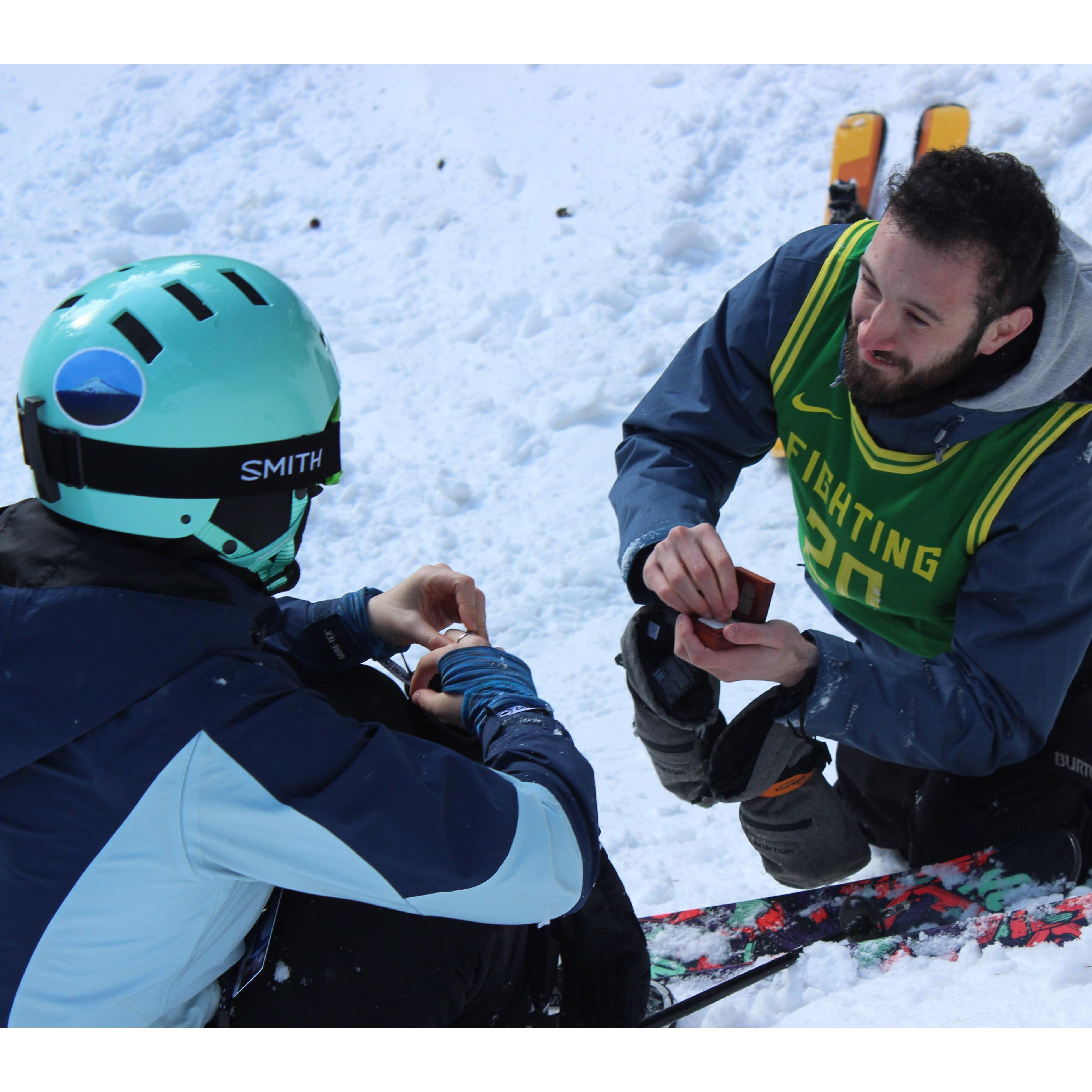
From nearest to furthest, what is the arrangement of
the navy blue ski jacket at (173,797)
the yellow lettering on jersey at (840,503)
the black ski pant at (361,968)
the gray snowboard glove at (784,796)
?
the navy blue ski jacket at (173,797) < the black ski pant at (361,968) < the gray snowboard glove at (784,796) < the yellow lettering on jersey at (840,503)

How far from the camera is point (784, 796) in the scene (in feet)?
8.65

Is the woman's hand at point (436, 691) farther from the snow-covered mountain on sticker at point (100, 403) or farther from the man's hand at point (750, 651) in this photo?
the snow-covered mountain on sticker at point (100, 403)

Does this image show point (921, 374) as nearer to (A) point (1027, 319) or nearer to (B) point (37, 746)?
(A) point (1027, 319)

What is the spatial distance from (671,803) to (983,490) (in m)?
1.75

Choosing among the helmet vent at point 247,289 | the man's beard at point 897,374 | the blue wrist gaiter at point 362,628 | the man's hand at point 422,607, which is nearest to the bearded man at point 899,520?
the man's beard at point 897,374

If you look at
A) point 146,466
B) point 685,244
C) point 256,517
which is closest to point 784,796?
point 256,517

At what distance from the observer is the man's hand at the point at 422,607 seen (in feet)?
7.45

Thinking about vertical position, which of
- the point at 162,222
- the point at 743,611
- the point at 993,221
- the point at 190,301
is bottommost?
the point at 162,222

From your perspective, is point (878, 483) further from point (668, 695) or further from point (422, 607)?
point (422, 607)

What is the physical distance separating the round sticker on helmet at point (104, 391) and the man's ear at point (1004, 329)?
5.77 ft

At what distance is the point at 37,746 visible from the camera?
1.43m

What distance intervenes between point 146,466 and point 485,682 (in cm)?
75

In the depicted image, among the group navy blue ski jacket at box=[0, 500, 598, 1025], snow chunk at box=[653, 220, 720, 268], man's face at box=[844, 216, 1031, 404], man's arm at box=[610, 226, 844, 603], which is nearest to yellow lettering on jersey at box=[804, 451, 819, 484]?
man's arm at box=[610, 226, 844, 603]

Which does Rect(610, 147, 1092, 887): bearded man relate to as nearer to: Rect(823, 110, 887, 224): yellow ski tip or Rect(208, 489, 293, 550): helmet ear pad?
Rect(208, 489, 293, 550): helmet ear pad
